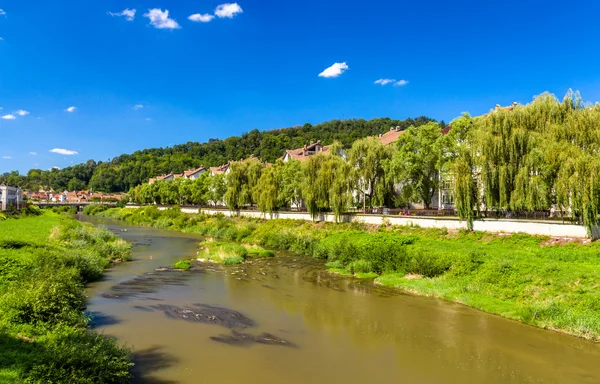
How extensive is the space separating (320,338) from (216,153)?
16307cm

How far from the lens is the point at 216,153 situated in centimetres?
17100

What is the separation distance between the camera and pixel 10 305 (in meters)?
11.5

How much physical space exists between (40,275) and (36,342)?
21.2 feet

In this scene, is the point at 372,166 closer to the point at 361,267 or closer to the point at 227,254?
the point at 361,267

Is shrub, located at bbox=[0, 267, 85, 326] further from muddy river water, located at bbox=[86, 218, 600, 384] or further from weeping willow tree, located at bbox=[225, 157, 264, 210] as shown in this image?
weeping willow tree, located at bbox=[225, 157, 264, 210]

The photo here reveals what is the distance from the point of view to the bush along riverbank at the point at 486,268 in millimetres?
14648

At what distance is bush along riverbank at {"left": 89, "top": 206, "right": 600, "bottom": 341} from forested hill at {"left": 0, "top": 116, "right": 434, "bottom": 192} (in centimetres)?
9457

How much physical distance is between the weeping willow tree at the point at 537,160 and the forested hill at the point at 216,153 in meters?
94.4

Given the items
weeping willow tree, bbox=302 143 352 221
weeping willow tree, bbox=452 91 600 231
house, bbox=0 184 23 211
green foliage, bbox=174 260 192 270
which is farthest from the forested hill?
green foliage, bbox=174 260 192 270

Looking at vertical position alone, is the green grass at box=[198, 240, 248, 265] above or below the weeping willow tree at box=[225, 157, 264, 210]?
below

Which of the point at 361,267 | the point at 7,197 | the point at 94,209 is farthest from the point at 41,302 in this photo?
the point at 94,209

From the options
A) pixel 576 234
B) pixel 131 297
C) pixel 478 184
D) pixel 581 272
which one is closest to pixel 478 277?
pixel 581 272

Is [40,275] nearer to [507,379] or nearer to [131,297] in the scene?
[131,297]

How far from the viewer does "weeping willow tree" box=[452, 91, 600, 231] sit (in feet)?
67.9
